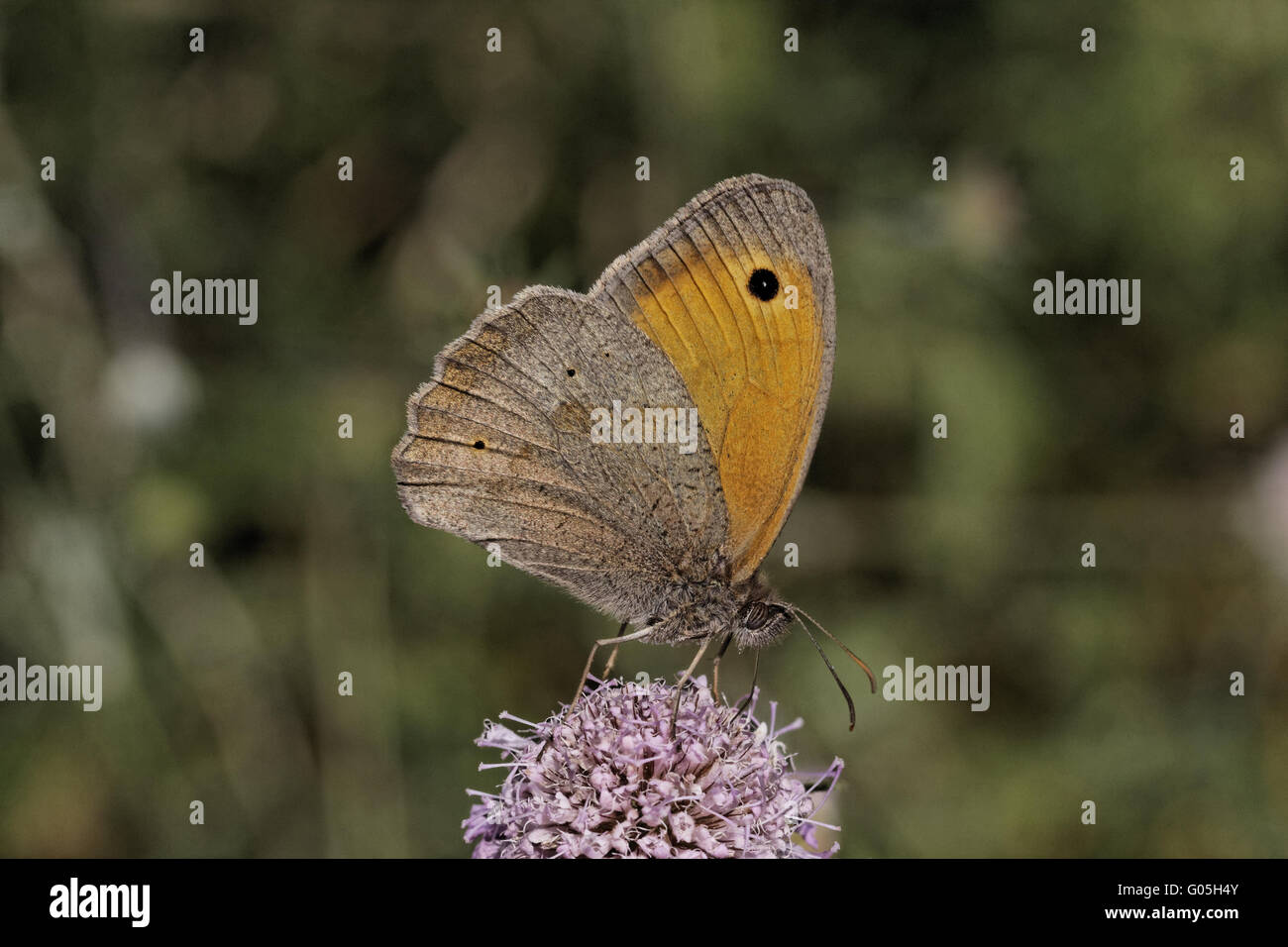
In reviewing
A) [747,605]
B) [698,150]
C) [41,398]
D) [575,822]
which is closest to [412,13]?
[698,150]

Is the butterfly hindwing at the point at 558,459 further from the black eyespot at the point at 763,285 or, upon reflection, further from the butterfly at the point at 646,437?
the black eyespot at the point at 763,285

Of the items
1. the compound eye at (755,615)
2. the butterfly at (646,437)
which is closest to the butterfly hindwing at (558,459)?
the butterfly at (646,437)

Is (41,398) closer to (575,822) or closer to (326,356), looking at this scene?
(326,356)

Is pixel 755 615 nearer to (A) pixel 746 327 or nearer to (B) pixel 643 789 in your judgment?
(B) pixel 643 789

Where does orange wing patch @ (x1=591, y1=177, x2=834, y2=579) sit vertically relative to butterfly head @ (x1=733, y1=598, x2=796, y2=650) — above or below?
above

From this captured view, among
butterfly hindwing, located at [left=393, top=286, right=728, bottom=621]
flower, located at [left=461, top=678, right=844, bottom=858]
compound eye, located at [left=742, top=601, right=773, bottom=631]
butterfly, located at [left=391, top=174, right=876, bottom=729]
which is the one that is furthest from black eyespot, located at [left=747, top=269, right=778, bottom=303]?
flower, located at [left=461, top=678, right=844, bottom=858]

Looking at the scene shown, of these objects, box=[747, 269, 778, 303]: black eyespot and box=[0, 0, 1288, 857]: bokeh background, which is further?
box=[0, 0, 1288, 857]: bokeh background

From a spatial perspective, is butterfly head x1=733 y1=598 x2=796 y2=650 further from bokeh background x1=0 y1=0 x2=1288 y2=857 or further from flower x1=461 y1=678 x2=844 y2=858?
bokeh background x1=0 y1=0 x2=1288 y2=857
